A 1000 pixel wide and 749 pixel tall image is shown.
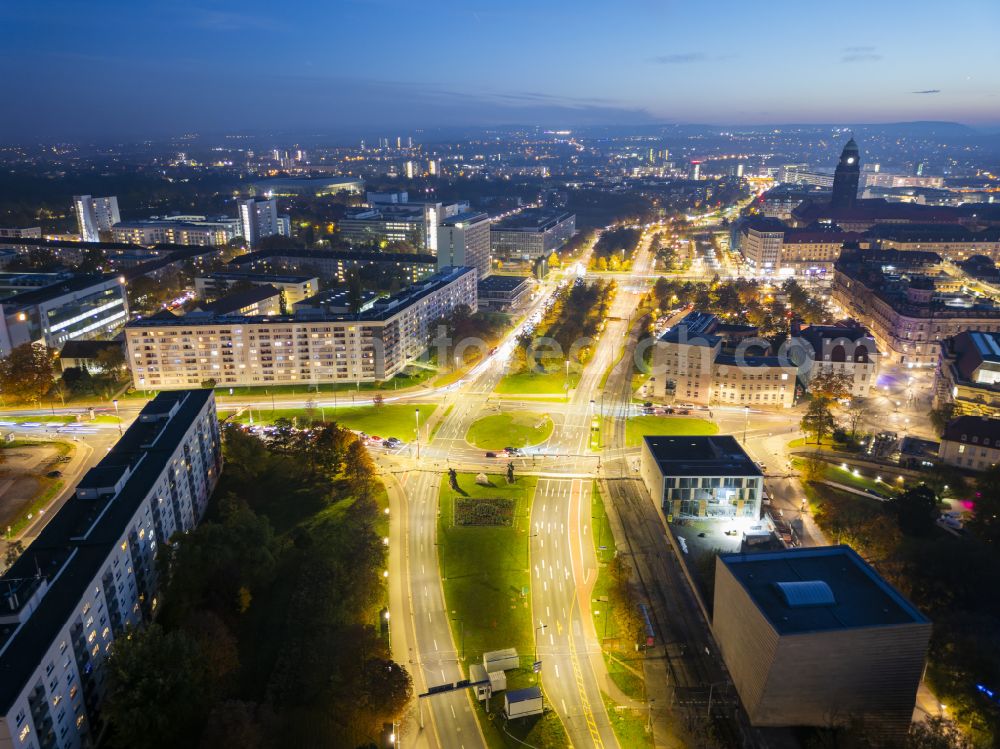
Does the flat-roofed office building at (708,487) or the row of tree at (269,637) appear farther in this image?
the flat-roofed office building at (708,487)

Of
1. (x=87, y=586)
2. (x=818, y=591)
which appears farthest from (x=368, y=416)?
(x=818, y=591)

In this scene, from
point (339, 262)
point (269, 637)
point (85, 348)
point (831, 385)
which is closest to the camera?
point (269, 637)

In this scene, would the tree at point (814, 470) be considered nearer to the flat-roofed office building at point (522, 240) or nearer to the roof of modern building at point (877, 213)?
the flat-roofed office building at point (522, 240)

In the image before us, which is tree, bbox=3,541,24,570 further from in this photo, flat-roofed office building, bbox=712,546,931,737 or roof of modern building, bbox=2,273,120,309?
roof of modern building, bbox=2,273,120,309

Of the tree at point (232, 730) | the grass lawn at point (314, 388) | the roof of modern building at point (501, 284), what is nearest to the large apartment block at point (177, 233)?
the roof of modern building at point (501, 284)

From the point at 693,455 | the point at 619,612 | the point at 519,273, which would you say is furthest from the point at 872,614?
the point at 519,273

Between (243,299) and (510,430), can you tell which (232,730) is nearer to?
(510,430)

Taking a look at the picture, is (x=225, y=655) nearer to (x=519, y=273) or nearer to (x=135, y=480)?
(x=135, y=480)
